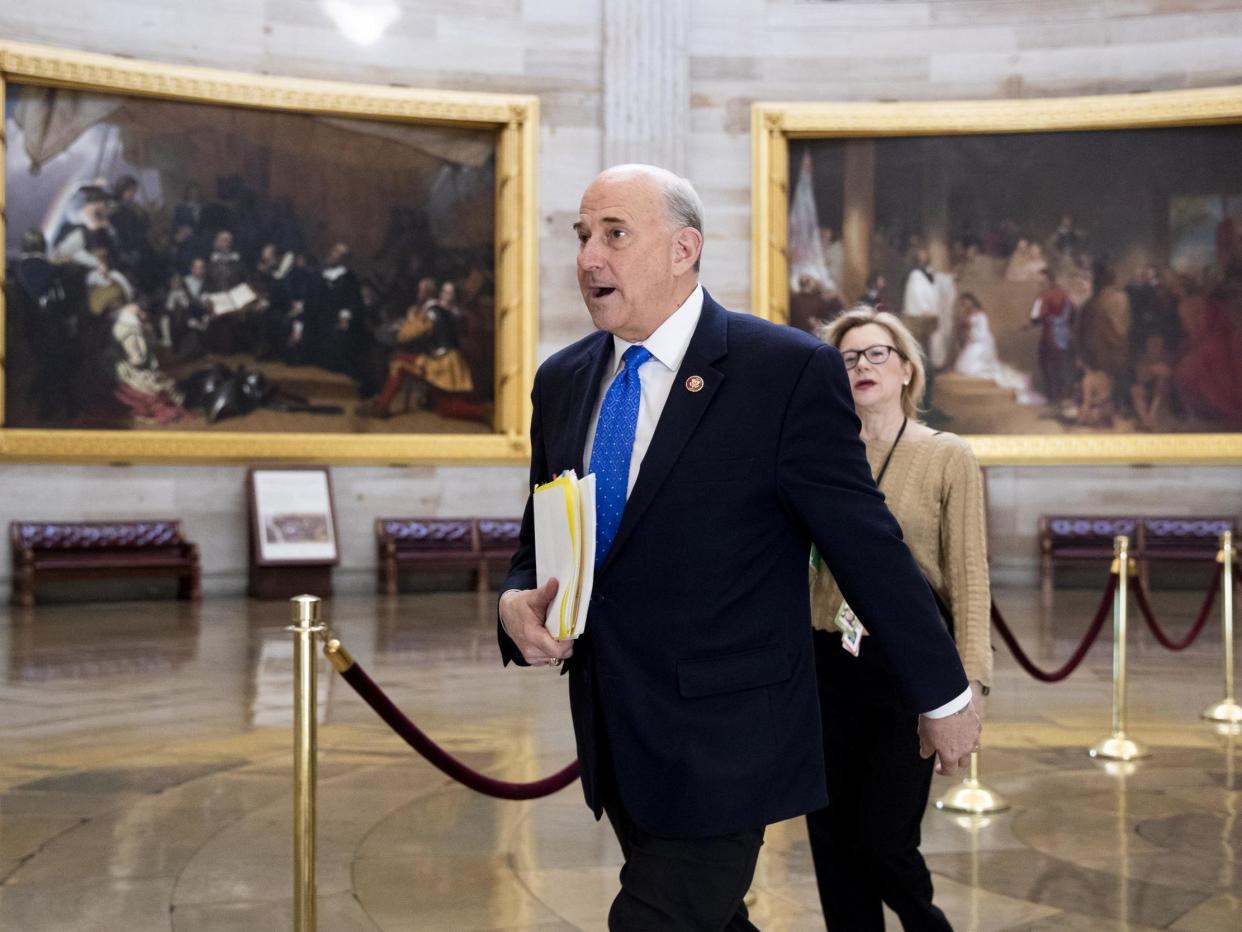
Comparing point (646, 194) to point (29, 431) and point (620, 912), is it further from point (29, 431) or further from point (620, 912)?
point (29, 431)

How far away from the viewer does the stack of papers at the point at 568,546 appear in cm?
259

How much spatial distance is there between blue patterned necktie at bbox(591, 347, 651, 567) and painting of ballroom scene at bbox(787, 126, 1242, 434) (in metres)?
14.8

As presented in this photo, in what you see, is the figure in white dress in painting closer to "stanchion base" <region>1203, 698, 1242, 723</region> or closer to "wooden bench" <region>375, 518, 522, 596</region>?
"wooden bench" <region>375, 518, 522, 596</region>

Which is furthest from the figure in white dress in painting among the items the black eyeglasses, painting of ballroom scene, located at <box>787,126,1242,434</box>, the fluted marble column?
the black eyeglasses

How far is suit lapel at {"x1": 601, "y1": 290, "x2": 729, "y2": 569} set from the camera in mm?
2639

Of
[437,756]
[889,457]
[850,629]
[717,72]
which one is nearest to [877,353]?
[889,457]

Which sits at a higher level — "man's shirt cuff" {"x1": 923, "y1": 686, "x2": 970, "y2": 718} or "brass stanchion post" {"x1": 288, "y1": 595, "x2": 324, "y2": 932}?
"man's shirt cuff" {"x1": 923, "y1": 686, "x2": 970, "y2": 718}

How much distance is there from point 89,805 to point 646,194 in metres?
4.87

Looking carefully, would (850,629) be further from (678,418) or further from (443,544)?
(443,544)

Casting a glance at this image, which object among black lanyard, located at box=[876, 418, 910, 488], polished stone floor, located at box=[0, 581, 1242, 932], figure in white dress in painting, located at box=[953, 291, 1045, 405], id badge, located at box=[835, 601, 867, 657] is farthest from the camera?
figure in white dress in painting, located at box=[953, 291, 1045, 405]

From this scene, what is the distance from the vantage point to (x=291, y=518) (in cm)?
1571

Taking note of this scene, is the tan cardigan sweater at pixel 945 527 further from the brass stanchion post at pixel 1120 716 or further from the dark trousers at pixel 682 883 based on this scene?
the brass stanchion post at pixel 1120 716

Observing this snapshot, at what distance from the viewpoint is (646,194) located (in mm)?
2688

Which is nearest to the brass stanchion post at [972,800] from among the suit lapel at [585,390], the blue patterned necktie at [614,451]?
the suit lapel at [585,390]
